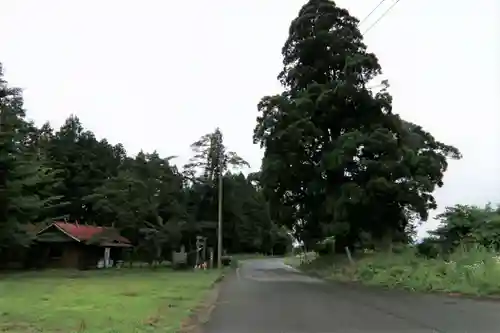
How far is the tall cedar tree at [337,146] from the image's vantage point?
3481cm

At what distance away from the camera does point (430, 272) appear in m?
24.6

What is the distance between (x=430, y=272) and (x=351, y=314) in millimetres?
11040

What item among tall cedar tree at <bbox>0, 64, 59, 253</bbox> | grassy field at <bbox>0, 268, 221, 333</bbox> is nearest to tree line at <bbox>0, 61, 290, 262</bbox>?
tall cedar tree at <bbox>0, 64, 59, 253</bbox>

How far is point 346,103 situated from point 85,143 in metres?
56.0

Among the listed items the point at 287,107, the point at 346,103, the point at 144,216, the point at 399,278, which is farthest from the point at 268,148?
the point at 144,216

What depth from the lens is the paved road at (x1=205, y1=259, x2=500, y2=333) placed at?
39.5 feet

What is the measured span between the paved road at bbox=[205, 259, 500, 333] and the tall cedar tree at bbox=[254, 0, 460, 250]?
1475cm

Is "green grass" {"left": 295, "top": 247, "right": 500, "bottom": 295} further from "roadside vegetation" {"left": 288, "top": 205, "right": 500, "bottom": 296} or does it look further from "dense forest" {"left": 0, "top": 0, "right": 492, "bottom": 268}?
"dense forest" {"left": 0, "top": 0, "right": 492, "bottom": 268}

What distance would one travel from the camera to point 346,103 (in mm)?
39000

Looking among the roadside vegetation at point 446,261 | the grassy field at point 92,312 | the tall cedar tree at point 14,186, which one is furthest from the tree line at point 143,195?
the grassy field at point 92,312

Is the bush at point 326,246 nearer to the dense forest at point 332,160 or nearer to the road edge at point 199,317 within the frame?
the dense forest at point 332,160

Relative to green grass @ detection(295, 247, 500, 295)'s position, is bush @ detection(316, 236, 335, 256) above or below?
above

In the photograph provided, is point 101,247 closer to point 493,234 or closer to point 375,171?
point 375,171

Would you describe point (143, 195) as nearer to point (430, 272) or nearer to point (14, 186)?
point (14, 186)
